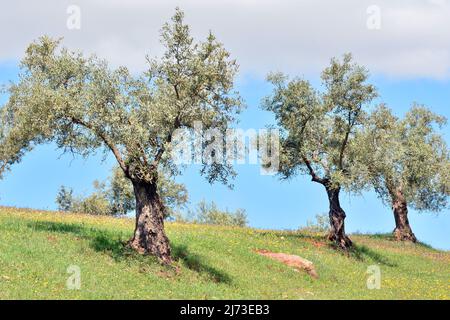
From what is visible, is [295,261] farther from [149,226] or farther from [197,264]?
[149,226]

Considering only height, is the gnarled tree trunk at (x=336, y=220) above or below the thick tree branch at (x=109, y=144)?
below

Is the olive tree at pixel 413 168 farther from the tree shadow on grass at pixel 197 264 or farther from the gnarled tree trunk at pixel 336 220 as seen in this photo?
the tree shadow on grass at pixel 197 264

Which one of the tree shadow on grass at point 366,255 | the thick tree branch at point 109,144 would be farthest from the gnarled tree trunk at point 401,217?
the thick tree branch at point 109,144

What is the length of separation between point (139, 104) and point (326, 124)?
899 inches

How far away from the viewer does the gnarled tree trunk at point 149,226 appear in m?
37.6

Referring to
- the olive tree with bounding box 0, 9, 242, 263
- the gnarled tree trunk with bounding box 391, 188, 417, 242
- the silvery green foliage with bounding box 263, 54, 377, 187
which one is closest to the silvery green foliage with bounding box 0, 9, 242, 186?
the olive tree with bounding box 0, 9, 242, 263

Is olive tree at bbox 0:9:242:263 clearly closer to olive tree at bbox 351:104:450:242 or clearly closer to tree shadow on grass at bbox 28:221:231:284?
tree shadow on grass at bbox 28:221:231:284

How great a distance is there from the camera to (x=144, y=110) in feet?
119

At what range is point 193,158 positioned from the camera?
38.0 meters

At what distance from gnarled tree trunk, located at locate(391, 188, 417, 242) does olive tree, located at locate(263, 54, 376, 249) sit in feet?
69.1

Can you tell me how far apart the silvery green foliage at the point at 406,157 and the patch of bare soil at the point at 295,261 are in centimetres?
1197

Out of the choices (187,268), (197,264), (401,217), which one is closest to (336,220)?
(197,264)

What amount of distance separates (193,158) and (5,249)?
11763mm
